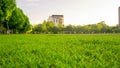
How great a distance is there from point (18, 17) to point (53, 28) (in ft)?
221

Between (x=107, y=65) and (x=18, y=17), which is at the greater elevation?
(x=18, y=17)

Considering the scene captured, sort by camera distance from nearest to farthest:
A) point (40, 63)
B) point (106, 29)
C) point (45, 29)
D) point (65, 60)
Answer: point (40, 63), point (65, 60), point (45, 29), point (106, 29)

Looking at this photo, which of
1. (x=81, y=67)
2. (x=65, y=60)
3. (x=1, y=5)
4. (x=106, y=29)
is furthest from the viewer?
(x=106, y=29)

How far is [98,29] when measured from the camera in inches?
5704

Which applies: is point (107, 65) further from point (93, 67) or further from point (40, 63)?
point (40, 63)

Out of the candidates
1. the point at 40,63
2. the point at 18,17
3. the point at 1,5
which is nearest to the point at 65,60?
the point at 40,63

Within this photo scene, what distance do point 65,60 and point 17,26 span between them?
66296 millimetres

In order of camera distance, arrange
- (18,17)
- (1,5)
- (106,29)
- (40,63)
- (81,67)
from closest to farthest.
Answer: (81,67) < (40,63) < (1,5) < (18,17) < (106,29)

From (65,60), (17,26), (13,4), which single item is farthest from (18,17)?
(65,60)

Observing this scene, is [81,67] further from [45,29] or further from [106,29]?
[106,29]

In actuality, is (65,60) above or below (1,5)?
below

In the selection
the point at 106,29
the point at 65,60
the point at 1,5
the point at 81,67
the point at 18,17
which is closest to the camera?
the point at 81,67

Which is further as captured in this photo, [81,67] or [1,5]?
[1,5]

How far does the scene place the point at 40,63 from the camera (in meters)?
6.55
